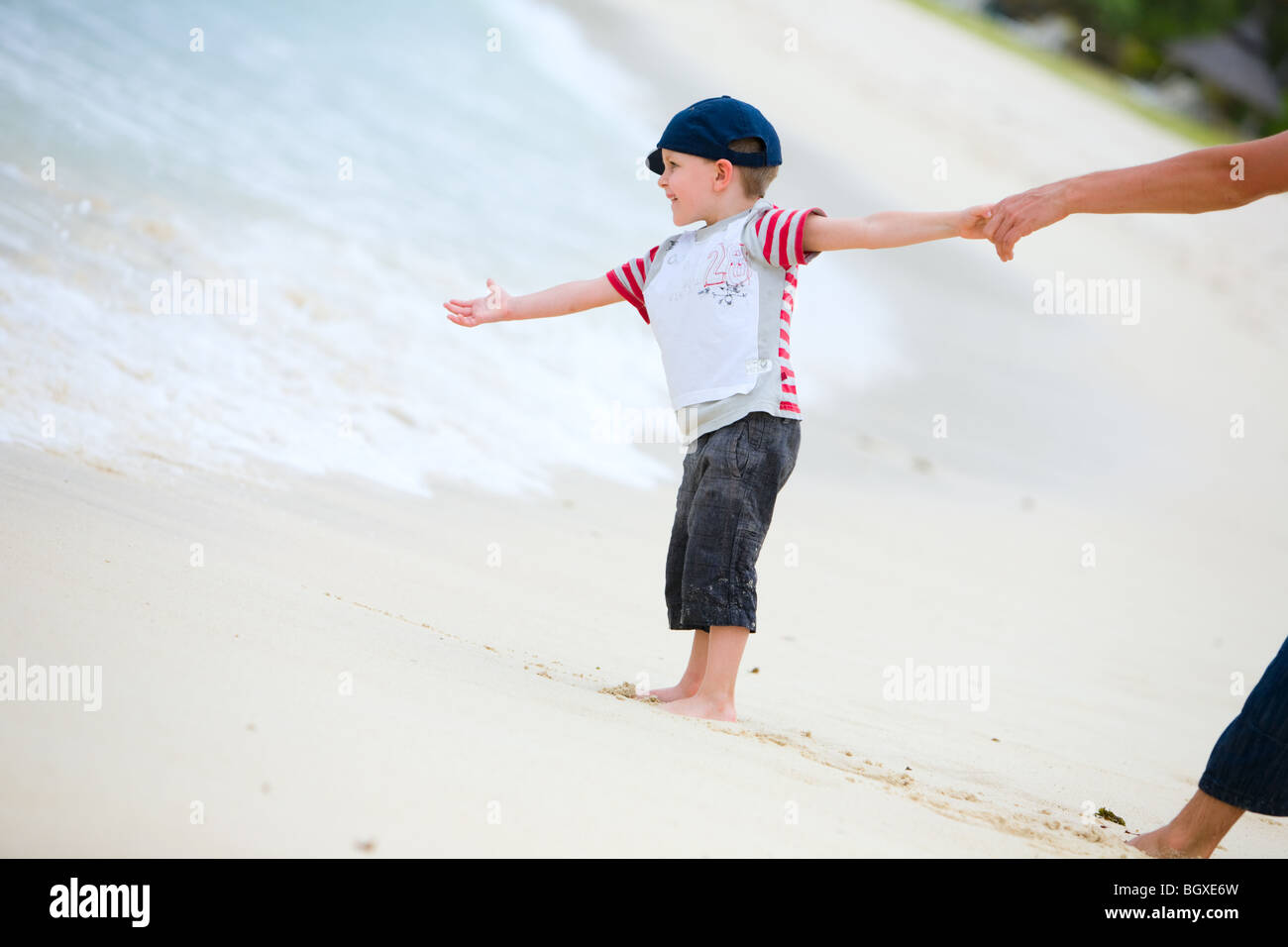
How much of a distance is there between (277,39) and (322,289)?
6.09m

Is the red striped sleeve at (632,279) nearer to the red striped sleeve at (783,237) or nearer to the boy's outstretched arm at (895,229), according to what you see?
the red striped sleeve at (783,237)

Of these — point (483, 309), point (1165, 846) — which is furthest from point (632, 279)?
point (1165, 846)

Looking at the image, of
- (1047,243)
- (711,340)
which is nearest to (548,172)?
(1047,243)

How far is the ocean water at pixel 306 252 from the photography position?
16.2 feet

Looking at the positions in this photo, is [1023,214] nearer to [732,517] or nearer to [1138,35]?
[732,517]

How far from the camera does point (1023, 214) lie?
9.11 ft

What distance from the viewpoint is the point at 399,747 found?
207 centimetres

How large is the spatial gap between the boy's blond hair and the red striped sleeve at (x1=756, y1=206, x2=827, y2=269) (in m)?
0.16

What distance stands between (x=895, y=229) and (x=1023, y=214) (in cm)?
28

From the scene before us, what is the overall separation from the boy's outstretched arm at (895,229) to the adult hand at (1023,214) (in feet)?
0.10

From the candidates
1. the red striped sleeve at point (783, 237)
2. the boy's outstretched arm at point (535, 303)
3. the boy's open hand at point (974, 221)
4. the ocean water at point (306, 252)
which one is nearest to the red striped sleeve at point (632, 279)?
the boy's outstretched arm at point (535, 303)

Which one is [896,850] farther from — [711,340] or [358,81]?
[358,81]

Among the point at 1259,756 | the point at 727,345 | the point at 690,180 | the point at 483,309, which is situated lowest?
the point at 1259,756

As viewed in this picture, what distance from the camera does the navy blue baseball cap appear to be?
10.3ft
